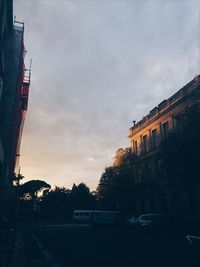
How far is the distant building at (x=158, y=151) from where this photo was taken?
93.4ft

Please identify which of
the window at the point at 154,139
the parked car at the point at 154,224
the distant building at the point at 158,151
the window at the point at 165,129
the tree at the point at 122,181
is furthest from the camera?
the window at the point at 154,139

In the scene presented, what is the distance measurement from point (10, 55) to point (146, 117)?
20.8 m

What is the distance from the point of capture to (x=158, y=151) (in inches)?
1245

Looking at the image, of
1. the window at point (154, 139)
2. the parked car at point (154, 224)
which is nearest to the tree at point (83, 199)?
the window at point (154, 139)

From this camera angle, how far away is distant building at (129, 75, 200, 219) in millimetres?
28469

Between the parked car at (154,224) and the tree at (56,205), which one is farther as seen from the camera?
the tree at (56,205)

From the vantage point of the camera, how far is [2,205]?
1577 cm

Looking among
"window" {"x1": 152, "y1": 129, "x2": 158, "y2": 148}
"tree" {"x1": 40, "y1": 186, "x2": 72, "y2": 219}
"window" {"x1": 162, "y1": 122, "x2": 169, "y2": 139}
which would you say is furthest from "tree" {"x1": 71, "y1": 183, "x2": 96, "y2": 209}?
"window" {"x1": 162, "y1": 122, "x2": 169, "y2": 139}

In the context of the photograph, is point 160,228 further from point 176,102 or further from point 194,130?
point 176,102

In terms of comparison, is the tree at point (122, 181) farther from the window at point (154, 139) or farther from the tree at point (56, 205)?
the tree at point (56, 205)

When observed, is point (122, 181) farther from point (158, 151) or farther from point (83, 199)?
point (83, 199)

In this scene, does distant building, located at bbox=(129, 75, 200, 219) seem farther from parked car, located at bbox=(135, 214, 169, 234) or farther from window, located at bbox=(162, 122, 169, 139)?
parked car, located at bbox=(135, 214, 169, 234)

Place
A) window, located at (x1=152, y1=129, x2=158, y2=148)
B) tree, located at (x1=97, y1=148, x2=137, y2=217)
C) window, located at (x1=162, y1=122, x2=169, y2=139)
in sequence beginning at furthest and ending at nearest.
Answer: window, located at (x1=152, y1=129, x2=158, y2=148) → tree, located at (x1=97, y1=148, x2=137, y2=217) → window, located at (x1=162, y1=122, x2=169, y2=139)

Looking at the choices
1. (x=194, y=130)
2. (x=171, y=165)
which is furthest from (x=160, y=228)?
(x=194, y=130)
